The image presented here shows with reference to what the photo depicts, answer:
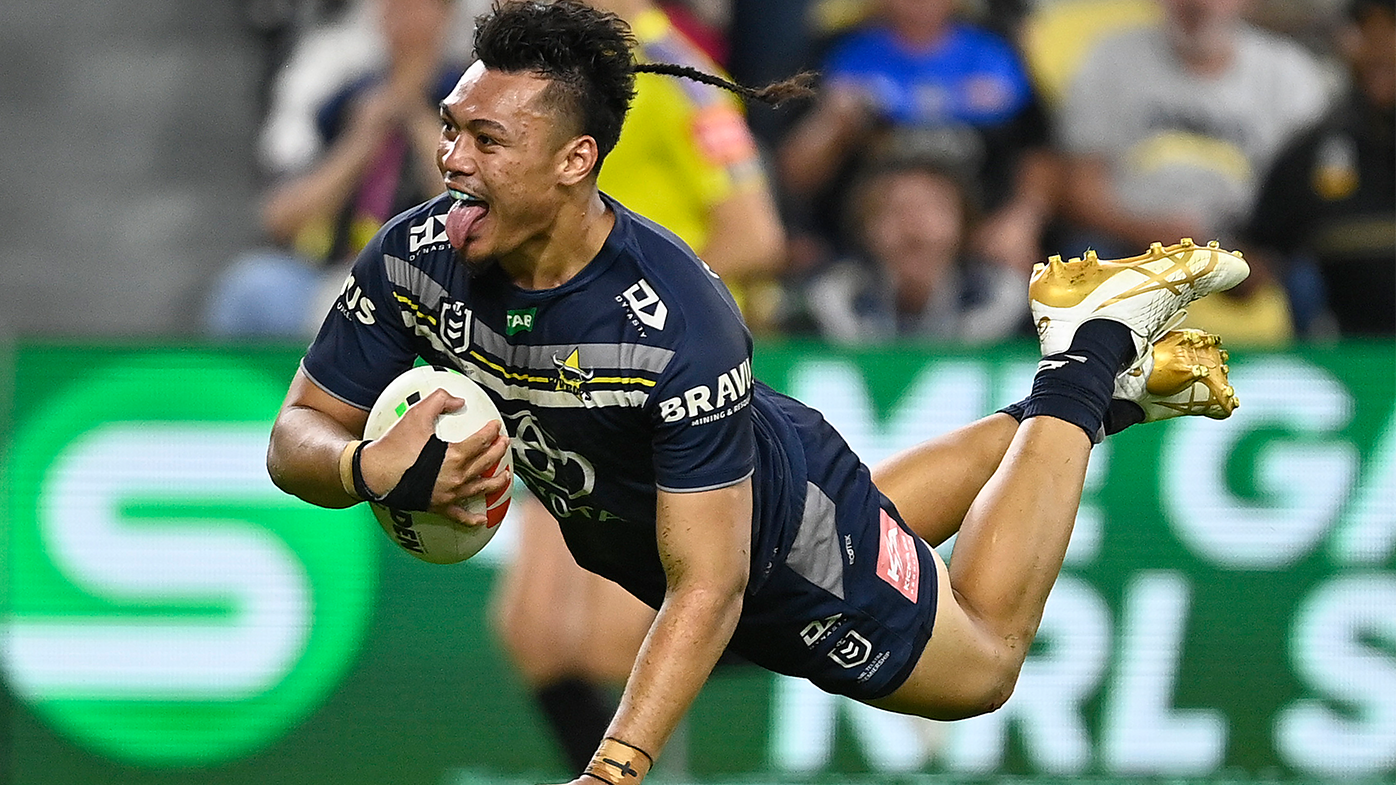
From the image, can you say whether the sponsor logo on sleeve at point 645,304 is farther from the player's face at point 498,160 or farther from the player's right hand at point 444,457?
the player's right hand at point 444,457

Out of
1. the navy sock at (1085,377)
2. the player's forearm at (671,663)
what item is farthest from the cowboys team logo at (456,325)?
the navy sock at (1085,377)

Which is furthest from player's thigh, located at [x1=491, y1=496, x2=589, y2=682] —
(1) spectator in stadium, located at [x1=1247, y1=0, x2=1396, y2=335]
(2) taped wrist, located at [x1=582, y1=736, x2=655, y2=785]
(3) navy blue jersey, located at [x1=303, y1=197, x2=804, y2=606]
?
(1) spectator in stadium, located at [x1=1247, y1=0, x2=1396, y2=335]

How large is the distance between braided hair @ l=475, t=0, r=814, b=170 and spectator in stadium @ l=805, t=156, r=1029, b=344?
3.98m

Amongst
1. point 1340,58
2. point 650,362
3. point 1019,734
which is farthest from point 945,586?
point 1340,58

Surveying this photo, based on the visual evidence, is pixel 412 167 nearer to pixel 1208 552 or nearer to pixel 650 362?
pixel 1208 552

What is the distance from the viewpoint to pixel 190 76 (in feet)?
27.9

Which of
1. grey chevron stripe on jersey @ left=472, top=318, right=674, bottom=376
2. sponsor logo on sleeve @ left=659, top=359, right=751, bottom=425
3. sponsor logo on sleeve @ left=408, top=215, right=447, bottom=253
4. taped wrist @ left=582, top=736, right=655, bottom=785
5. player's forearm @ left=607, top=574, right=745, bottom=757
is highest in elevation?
sponsor logo on sleeve @ left=408, top=215, right=447, bottom=253

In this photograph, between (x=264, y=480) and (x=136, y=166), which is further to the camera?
(x=136, y=166)

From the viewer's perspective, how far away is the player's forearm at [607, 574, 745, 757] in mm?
3443

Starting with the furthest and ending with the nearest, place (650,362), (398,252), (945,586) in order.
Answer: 1. (945,586)
2. (398,252)
3. (650,362)

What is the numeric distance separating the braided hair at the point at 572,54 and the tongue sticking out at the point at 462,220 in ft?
0.81

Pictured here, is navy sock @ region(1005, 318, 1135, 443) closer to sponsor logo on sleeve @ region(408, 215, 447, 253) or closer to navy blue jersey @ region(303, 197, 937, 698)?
navy blue jersey @ region(303, 197, 937, 698)

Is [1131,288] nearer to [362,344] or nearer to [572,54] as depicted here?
[572,54]

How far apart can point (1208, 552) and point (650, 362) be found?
366 cm
